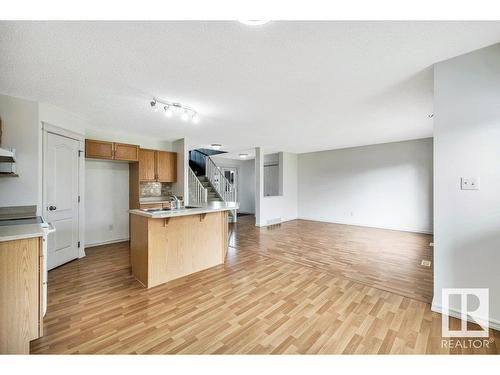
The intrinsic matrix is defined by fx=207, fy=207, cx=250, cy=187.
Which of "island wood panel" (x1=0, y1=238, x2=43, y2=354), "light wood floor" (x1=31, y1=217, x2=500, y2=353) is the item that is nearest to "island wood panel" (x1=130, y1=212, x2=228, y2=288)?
"light wood floor" (x1=31, y1=217, x2=500, y2=353)

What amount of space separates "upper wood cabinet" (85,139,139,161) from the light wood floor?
6.94ft

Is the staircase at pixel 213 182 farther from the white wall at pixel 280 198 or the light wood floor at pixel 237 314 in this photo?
the light wood floor at pixel 237 314

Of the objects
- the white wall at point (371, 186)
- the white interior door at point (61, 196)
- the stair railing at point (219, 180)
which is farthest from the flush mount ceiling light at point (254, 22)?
the stair railing at point (219, 180)

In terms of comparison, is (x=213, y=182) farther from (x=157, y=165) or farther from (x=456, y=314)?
(x=456, y=314)

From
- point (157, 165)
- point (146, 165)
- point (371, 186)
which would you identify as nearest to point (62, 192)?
point (146, 165)

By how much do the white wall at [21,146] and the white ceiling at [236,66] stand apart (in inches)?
8.7

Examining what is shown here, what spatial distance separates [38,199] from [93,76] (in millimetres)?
2022

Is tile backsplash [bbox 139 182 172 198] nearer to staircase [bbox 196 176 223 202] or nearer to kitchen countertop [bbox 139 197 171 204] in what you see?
kitchen countertop [bbox 139 197 171 204]

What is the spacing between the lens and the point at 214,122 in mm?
4004

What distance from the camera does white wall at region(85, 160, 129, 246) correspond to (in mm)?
4406

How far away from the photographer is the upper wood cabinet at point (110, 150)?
4.04 meters

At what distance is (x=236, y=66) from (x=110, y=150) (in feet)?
11.5
